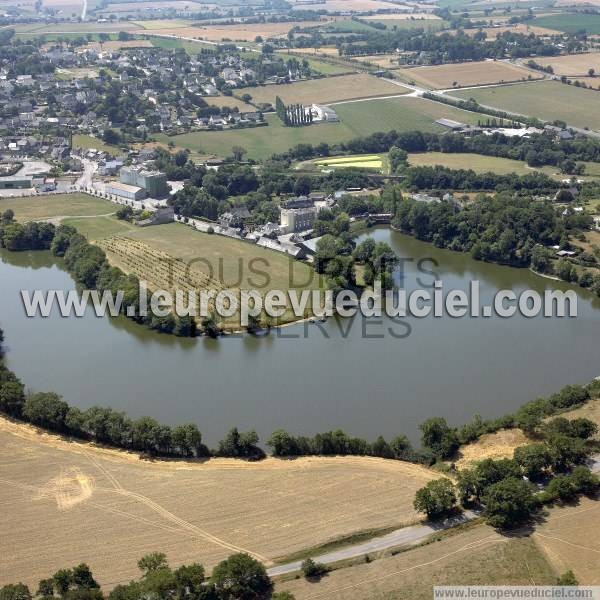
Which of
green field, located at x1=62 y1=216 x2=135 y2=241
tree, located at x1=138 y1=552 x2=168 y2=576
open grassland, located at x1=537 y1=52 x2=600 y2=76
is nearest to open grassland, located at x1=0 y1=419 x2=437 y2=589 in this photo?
tree, located at x1=138 y1=552 x2=168 y2=576

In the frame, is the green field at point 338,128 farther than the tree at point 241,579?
Yes

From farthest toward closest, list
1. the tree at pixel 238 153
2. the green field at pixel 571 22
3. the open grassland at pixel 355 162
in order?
the green field at pixel 571 22, the tree at pixel 238 153, the open grassland at pixel 355 162

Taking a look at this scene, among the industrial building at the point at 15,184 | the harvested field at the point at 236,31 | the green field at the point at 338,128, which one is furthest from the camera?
the harvested field at the point at 236,31

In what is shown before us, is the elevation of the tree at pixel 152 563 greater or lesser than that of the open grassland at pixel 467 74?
lesser

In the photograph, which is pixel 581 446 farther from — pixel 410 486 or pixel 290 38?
pixel 290 38

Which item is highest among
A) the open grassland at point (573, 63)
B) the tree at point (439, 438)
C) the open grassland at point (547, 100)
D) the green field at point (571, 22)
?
the green field at point (571, 22)

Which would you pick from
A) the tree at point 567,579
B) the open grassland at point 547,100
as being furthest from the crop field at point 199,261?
the open grassland at point 547,100

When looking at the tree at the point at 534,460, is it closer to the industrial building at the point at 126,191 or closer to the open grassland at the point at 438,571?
the open grassland at the point at 438,571

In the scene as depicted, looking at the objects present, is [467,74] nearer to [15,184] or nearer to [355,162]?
[355,162]

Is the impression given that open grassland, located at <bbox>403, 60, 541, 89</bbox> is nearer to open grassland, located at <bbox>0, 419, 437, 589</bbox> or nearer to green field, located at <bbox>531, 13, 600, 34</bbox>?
green field, located at <bbox>531, 13, 600, 34</bbox>
